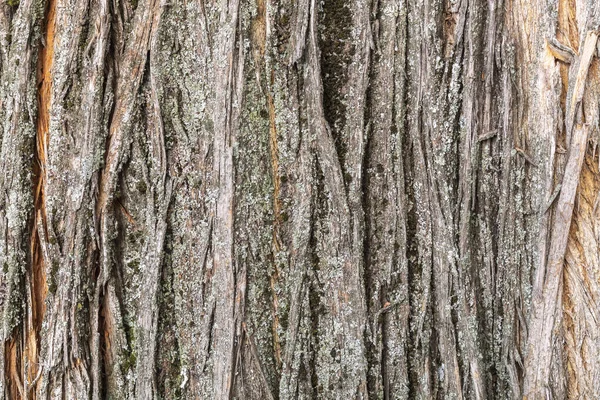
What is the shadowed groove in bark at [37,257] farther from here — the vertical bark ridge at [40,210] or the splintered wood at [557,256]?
the splintered wood at [557,256]

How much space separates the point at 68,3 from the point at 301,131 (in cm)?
83

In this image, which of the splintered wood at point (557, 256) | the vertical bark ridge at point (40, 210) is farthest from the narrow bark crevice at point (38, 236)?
the splintered wood at point (557, 256)

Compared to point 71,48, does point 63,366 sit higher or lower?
lower

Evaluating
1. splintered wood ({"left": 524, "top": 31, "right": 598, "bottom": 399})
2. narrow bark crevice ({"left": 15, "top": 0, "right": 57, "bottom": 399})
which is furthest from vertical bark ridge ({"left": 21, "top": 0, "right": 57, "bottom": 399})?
splintered wood ({"left": 524, "top": 31, "right": 598, "bottom": 399})

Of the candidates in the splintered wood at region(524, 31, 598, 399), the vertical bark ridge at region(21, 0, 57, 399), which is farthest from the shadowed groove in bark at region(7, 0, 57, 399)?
the splintered wood at region(524, 31, 598, 399)

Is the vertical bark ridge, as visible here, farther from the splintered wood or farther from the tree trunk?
the splintered wood

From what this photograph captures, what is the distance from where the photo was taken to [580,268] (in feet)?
5.25

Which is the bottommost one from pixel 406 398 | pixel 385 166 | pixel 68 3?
pixel 406 398

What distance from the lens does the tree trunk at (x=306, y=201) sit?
1579 millimetres

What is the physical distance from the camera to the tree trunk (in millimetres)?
1579

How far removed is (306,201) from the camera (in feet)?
5.19

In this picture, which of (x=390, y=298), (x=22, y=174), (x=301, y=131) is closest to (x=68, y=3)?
(x=22, y=174)

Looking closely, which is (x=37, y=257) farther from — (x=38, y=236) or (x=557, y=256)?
(x=557, y=256)

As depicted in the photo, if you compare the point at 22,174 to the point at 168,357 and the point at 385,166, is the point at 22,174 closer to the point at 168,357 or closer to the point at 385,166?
the point at 168,357
